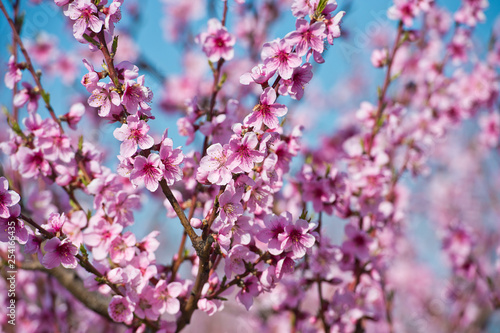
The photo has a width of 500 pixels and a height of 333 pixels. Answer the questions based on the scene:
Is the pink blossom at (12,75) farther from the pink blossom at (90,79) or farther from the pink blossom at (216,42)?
the pink blossom at (216,42)

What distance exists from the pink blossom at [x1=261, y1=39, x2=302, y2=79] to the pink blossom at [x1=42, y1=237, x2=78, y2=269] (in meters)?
1.03

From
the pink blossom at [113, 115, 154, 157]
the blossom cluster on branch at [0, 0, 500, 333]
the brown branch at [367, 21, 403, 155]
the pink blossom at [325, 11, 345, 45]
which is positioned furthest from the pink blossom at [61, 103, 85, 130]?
the brown branch at [367, 21, 403, 155]

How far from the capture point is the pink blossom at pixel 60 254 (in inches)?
58.1

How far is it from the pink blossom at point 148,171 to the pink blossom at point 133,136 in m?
0.04

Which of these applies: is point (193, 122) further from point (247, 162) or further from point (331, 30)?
point (331, 30)

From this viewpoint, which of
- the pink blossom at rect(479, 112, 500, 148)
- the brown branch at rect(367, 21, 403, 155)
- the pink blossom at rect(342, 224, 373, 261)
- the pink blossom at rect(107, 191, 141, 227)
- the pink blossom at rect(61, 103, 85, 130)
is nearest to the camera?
the pink blossom at rect(107, 191, 141, 227)

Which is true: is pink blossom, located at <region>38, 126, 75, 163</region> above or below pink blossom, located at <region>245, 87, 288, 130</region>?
above

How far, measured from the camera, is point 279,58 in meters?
1.46

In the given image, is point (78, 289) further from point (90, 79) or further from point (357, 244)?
point (357, 244)

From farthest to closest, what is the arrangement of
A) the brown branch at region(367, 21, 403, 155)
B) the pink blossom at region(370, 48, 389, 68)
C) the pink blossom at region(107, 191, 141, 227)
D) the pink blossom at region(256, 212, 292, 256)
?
1. the pink blossom at region(370, 48, 389, 68)
2. the brown branch at region(367, 21, 403, 155)
3. the pink blossom at region(107, 191, 141, 227)
4. the pink blossom at region(256, 212, 292, 256)

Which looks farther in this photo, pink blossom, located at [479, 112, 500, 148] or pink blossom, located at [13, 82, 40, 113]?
pink blossom, located at [479, 112, 500, 148]

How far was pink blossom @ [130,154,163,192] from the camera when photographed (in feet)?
4.64

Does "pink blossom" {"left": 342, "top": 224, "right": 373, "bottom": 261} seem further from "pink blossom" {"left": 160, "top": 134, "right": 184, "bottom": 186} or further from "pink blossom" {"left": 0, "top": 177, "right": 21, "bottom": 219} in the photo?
"pink blossom" {"left": 0, "top": 177, "right": 21, "bottom": 219}

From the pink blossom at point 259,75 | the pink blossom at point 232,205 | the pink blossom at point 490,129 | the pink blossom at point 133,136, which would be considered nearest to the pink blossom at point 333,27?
the pink blossom at point 259,75
